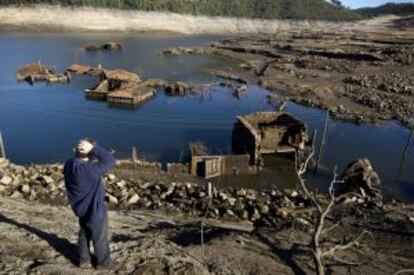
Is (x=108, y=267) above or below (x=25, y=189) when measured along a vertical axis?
above

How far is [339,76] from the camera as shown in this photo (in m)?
55.1

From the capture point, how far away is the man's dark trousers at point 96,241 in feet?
27.1

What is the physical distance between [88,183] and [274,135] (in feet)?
66.3

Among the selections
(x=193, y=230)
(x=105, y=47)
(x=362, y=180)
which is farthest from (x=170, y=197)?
(x=105, y=47)

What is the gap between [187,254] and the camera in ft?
32.5

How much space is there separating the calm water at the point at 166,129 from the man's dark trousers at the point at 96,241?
49.2 feet

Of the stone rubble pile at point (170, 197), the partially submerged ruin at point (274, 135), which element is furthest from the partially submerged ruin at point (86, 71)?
the stone rubble pile at point (170, 197)

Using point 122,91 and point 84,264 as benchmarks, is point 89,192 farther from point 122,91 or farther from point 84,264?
point 122,91

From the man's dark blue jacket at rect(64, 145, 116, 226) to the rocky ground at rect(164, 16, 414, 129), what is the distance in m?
30.7

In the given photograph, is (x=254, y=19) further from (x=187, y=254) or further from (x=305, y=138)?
(x=187, y=254)

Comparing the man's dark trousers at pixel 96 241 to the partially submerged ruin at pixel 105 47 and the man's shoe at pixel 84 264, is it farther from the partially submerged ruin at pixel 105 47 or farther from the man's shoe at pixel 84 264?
the partially submerged ruin at pixel 105 47

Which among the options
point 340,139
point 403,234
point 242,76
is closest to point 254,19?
point 242,76

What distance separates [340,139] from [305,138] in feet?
19.8

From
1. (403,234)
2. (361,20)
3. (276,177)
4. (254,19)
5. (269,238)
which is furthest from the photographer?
(361,20)
